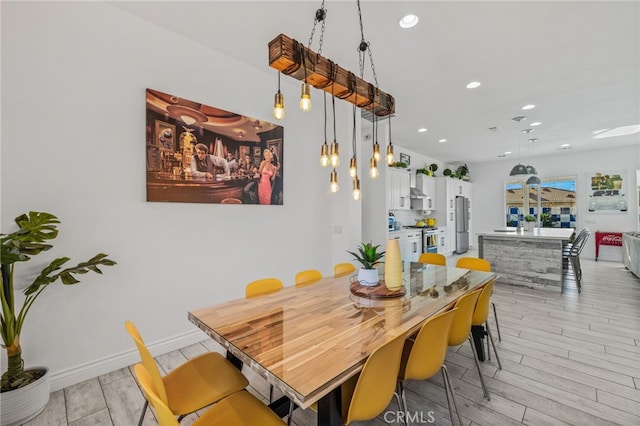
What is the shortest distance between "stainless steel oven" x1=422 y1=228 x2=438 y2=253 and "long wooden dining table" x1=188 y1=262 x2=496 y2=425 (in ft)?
14.8

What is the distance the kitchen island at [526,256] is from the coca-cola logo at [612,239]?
3947 millimetres

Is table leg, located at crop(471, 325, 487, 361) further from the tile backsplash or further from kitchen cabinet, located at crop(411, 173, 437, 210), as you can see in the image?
kitchen cabinet, located at crop(411, 173, 437, 210)

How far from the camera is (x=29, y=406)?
69.1 inches

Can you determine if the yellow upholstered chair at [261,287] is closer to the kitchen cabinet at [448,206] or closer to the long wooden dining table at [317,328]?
the long wooden dining table at [317,328]

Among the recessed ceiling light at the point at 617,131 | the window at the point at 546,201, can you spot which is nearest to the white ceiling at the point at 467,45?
the recessed ceiling light at the point at 617,131

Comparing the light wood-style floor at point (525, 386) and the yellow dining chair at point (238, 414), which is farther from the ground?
the yellow dining chair at point (238, 414)

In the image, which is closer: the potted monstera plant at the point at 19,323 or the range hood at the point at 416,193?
the potted monstera plant at the point at 19,323

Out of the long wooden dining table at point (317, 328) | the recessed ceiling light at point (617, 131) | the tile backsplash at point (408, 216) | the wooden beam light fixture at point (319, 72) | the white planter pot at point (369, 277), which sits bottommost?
the long wooden dining table at point (317, 328)

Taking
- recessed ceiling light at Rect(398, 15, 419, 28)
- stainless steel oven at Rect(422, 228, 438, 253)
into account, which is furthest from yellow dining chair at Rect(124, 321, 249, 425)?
stainless steel oven at Rect(422, 228, 438, 253)

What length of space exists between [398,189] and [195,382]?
5.61m

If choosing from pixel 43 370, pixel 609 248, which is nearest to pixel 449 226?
pixel 609 248

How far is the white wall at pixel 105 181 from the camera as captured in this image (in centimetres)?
198

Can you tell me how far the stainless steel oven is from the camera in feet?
22.1

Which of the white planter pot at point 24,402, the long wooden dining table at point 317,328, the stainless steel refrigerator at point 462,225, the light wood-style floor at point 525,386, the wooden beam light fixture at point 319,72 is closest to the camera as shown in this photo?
the long wooden dining table at point 317,328
